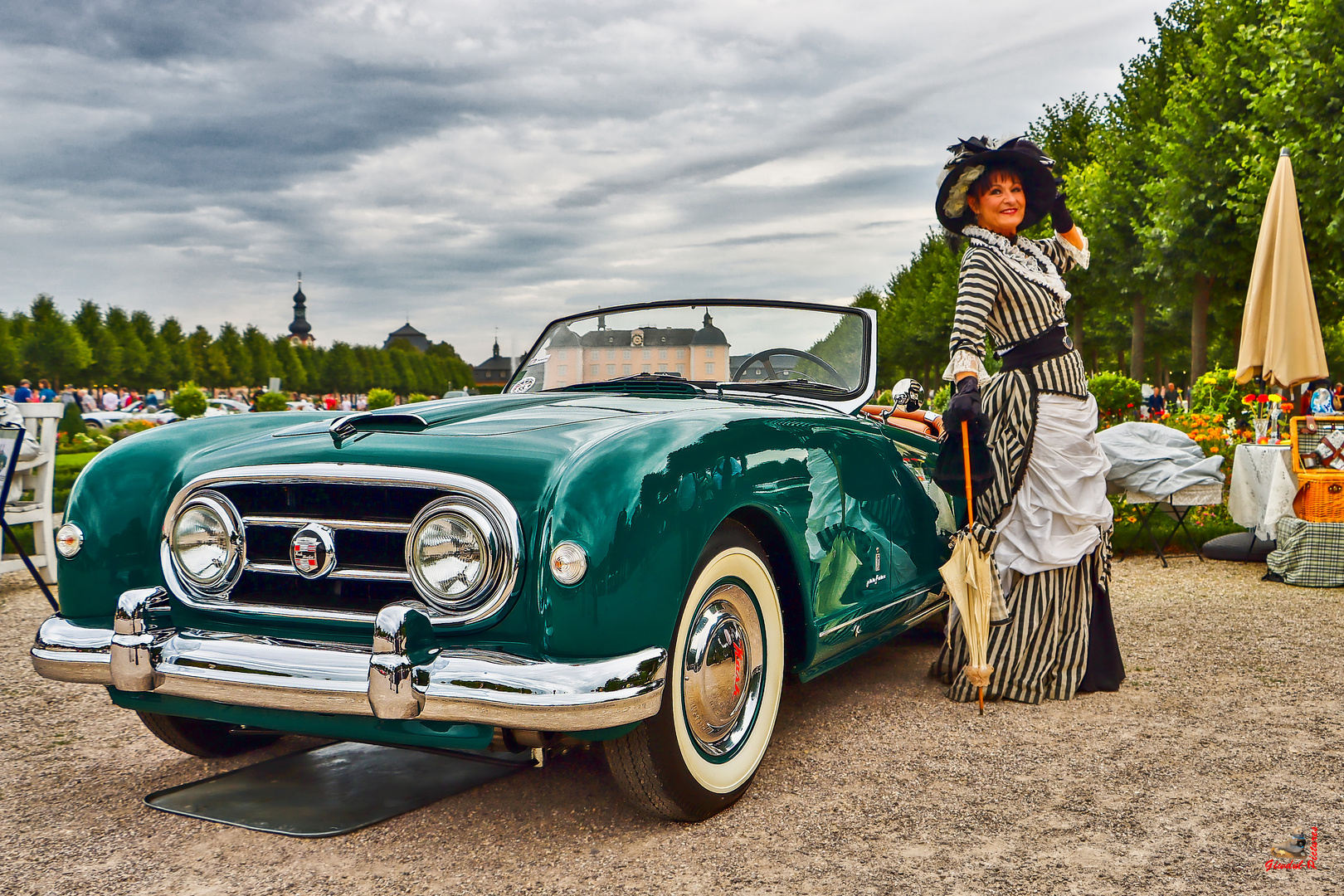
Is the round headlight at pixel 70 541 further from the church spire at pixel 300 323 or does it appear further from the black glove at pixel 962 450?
the church spire at pixel 300 323

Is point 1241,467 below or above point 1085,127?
below

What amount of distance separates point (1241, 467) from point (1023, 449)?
390 centimetres

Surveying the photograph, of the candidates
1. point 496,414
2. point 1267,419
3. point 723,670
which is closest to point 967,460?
point 723,670

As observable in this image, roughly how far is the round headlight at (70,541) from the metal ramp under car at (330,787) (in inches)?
29.0

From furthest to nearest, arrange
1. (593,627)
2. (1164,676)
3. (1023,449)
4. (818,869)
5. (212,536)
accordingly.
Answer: (1164,676) → (1023,449) → (212,536) → (818,869) → (593,627)

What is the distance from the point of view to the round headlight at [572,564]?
7.35ft

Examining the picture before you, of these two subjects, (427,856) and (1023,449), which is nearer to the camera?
(427,856)

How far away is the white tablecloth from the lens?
651 centimetres

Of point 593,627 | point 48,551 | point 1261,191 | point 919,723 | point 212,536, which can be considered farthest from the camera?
point 1261,191

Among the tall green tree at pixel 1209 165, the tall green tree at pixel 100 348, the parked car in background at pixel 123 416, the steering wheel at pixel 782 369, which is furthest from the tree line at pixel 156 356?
the steering wheel at pixel 782 369

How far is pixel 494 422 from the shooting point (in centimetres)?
279

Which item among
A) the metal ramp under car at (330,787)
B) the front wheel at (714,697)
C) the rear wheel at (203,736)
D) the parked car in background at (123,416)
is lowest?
the parked car in background at (123,416)

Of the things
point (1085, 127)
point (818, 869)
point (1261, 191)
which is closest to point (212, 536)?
point (818, 869)

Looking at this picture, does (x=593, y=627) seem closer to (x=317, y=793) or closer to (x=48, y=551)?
(x=317, y=793)
